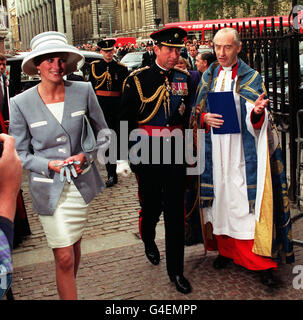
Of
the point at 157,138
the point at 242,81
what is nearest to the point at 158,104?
the point at 157,138

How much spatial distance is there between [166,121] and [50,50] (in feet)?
3.97

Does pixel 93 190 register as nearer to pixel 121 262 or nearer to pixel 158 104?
pixel 158 104

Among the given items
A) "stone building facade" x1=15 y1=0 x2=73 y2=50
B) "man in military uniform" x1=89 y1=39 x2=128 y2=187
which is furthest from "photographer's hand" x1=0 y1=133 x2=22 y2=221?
"stone building facade" x1=15 y1=0 x2=73 y2=50

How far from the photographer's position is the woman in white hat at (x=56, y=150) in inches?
132

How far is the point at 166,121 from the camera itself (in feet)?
13.5

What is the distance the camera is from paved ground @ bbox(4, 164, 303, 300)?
4.01 meters

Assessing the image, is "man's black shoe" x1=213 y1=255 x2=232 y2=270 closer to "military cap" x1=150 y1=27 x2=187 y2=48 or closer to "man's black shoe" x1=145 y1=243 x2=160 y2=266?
"man's black shoe" x1=145 y1=243 x2=160 y2=266

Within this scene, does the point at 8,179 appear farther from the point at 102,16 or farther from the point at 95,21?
the point at 95,21

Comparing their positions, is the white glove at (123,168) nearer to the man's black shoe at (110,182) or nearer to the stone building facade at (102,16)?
the man's black shoe at (110,182)

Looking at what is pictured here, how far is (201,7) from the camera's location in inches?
1850

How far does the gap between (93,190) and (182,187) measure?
0.92 meters

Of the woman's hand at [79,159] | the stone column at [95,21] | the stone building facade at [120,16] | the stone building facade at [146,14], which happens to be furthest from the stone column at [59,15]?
the woman's hand at [79,159]

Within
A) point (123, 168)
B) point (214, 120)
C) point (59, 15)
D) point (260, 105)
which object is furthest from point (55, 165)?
point (59, 15)

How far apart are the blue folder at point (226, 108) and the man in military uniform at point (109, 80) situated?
378 cm
